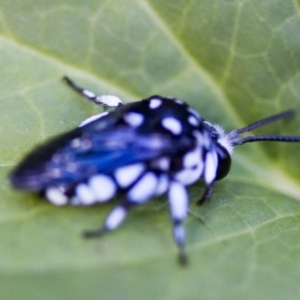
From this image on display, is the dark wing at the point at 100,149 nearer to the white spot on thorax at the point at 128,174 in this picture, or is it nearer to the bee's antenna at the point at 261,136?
the white spot on thorax at the point at 128,174

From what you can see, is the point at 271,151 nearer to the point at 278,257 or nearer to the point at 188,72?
the point at 188,72

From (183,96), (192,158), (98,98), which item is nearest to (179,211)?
(192,158)

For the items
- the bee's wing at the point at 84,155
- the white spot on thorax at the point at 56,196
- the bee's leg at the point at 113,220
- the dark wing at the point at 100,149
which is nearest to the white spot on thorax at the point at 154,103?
the dark wing at the point at 100,149

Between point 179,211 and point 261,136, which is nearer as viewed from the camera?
point 179,211

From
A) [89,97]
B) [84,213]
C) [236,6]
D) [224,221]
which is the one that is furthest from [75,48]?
[224,221]

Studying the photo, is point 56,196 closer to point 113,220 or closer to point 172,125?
point 113,220

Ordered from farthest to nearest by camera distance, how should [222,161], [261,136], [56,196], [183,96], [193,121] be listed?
[183,96] < [261,136] < [222,161] < [193,121] < [56,196]
